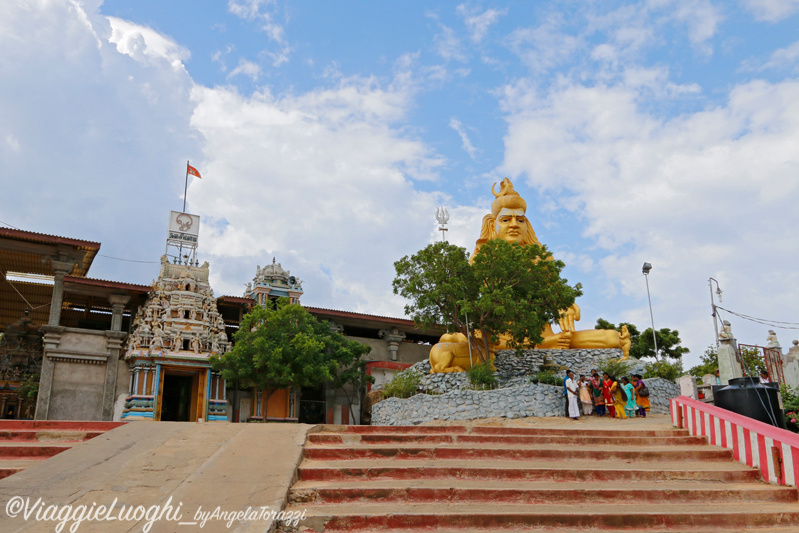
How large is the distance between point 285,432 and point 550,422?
33.0 feet

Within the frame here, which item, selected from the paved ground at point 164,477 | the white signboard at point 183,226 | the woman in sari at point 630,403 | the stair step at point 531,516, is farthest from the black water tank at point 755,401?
the white signboard at point 183,226

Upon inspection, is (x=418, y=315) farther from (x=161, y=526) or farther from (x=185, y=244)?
(x=161, y=526)

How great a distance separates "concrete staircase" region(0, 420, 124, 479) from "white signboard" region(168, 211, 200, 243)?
16.8 meters

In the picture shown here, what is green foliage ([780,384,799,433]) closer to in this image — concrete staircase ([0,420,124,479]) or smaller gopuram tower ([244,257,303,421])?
concrete staircase ([0,420,124,479])

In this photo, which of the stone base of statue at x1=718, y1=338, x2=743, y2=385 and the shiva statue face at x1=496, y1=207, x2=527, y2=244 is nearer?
the stone base of statue at x1=718, y1=338, x2=743, y2=385

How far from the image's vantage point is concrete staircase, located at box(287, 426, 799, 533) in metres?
5.93

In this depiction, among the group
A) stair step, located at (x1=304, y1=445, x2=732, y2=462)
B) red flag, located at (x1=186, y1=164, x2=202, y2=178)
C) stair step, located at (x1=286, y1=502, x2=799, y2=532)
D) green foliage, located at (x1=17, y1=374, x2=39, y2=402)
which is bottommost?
stair step, located at (x1=286, y1=502, x2=799, y2=532)

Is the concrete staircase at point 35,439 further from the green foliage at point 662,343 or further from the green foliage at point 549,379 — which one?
the green foliage at point 662,343

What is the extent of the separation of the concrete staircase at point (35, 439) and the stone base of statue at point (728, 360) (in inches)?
527

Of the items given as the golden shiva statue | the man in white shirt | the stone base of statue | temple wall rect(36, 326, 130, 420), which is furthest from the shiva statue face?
temple wall rect(36, 326, 130, 420)

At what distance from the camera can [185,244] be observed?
965 inches

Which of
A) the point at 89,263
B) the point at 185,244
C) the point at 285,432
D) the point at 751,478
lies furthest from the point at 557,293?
the point at 89,263

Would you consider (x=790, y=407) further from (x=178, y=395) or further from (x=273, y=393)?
(x=178, y=395)

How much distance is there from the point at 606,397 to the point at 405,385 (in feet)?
20.5
